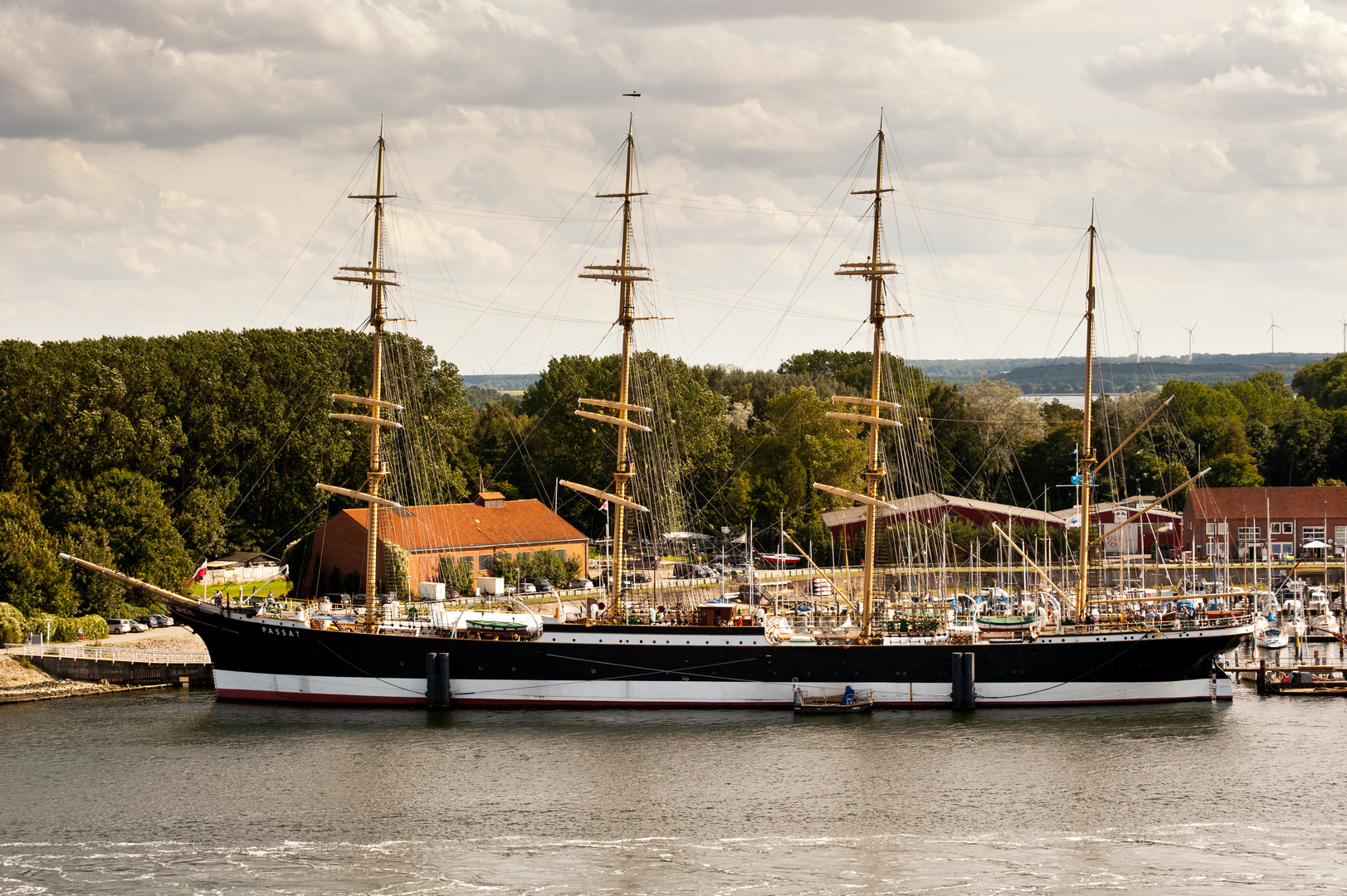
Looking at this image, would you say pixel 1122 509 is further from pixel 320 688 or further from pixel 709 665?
pixel 320 688

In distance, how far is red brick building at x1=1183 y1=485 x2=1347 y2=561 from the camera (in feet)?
302

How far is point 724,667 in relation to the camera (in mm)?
50438

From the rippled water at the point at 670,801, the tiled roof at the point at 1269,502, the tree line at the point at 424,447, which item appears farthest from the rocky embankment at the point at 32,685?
the tiled roof at the point at 1269,502

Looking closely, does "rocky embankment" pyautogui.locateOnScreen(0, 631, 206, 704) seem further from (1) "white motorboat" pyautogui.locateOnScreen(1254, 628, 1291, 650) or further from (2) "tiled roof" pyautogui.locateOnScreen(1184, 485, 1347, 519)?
(2) "tiled roof" pyautogui.locateOnScreen(1184, 485, 1347, 519)

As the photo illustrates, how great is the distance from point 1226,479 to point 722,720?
222 feet

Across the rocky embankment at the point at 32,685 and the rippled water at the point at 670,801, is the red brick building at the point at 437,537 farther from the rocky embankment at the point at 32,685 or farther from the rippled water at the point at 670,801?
the rippled water at the point at 670,801

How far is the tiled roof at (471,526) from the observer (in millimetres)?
72625

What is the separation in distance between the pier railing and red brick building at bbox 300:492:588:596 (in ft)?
40.8

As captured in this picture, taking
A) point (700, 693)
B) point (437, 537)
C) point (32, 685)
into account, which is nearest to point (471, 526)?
point (437, 537)

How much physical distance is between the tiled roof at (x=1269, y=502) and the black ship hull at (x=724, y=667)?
147 ft

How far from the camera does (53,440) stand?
71.9m

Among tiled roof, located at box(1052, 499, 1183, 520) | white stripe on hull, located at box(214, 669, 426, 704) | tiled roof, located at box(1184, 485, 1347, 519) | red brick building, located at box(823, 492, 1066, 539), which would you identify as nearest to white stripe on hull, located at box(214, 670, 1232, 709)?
white stripe on hull, located at box(214, 669, 426, 704)

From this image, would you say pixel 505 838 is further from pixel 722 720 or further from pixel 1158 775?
pixel 1158 775

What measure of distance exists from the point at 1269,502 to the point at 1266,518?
205 cm
